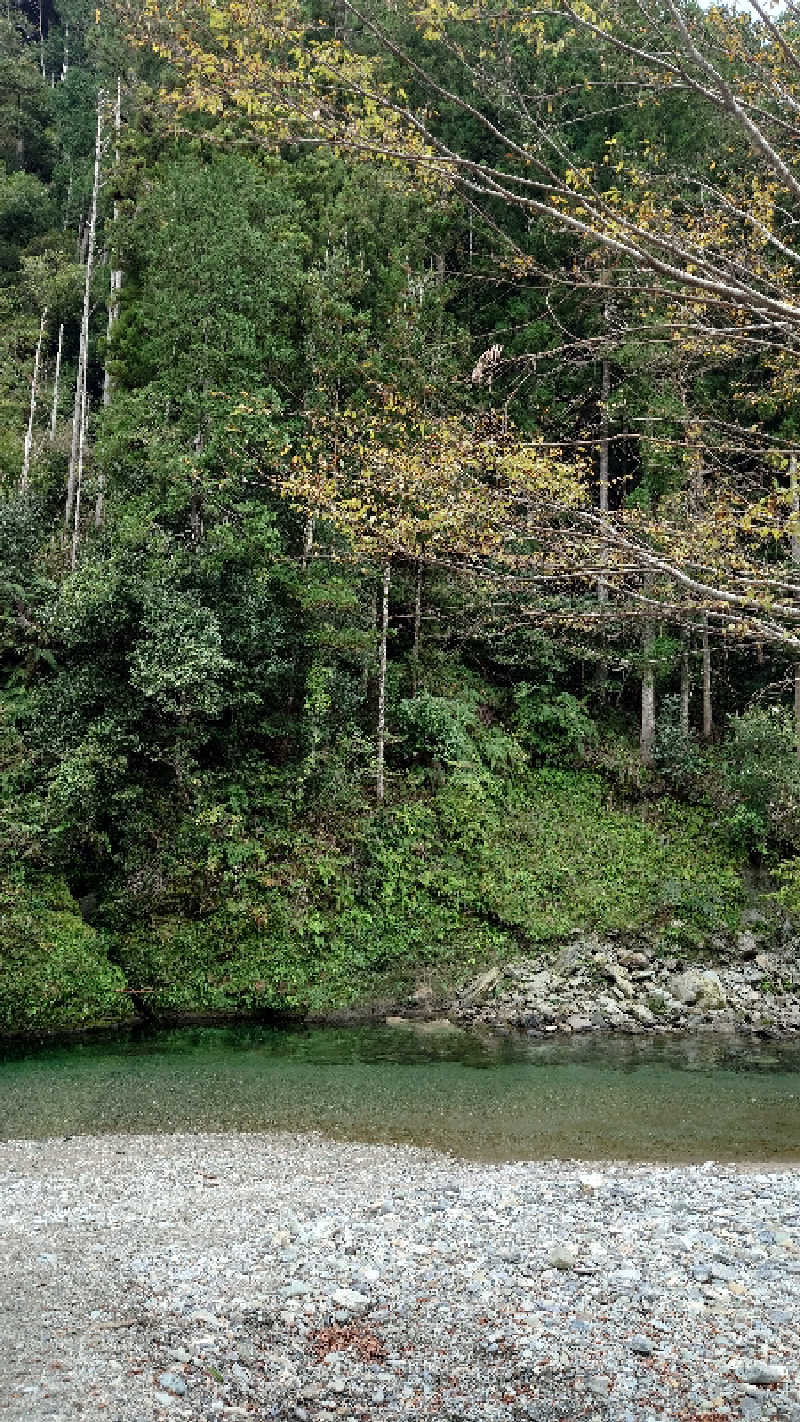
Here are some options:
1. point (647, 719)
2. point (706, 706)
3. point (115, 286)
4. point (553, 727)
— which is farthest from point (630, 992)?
point (115, 286)

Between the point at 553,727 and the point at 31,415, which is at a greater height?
the point at 31,415

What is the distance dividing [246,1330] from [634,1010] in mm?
11892

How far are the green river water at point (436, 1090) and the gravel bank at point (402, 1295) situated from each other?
4.90 ft

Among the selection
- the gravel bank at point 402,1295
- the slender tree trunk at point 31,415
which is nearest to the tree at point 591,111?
the gravel bank at point 402,1295

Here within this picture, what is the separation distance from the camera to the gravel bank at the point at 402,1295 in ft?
14.2

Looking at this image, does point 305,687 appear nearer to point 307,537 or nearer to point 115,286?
point 307,537

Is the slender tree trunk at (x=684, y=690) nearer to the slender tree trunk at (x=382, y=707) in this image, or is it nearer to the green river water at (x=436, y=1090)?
the slender tree trunk at (x=382, y=707)

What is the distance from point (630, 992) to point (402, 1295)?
11578mm

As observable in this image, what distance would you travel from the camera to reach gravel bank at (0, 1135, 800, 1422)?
432 centimetres

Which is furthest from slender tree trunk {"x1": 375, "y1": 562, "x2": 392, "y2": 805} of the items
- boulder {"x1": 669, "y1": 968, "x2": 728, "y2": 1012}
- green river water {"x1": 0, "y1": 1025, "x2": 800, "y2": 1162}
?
boulder {"x1": 669, "y1": 968, "x2": 728, "y2": 1012}

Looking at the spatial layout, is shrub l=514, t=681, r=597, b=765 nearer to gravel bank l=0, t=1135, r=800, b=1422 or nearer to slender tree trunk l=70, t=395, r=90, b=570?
slender tree trunk l=70, t=395, r=90, b=570

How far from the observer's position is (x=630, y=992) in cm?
1622

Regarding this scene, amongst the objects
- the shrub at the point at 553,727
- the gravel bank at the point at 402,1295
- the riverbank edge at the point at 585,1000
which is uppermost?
the shrub at the point at 553,727

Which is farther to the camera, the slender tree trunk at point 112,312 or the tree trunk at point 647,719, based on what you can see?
the tree trunk at point 647,719
